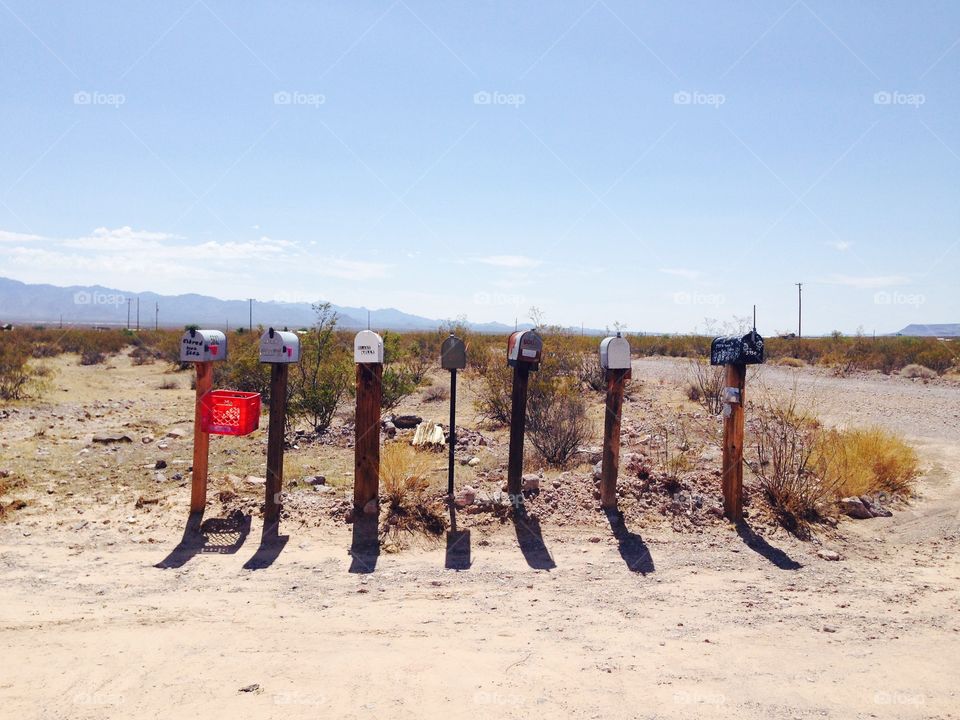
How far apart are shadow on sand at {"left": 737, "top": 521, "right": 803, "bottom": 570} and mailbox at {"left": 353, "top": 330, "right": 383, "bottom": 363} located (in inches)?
150

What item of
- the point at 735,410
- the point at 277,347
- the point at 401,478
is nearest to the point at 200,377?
the point at 277,347

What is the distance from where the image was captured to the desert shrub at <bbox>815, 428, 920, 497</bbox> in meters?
7.12

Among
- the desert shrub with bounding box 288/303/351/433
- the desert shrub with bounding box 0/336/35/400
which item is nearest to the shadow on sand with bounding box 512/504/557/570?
the desert shrub with bounding box 288/303/351/433

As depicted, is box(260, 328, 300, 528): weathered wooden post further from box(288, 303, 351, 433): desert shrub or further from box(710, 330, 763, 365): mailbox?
box(288, 303, 351, 433): desert shrub

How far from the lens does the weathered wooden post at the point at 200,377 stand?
6465 millimetres

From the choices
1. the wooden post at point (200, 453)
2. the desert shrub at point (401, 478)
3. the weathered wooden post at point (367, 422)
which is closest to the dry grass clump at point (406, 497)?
the desert shrub at point (401, 478)

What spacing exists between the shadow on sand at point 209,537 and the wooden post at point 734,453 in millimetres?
4637

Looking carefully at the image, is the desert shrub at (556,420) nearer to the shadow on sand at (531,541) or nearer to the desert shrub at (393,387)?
the shadow on sand at (531,541)

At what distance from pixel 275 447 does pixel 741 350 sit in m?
4.66

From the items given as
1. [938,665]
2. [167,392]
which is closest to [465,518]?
[938,665]

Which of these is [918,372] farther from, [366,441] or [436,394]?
[366,441]

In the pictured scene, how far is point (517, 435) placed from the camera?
7.00 meters

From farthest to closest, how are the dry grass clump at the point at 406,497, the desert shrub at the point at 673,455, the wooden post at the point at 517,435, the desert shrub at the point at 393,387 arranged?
the desert shrub at the point at 393,387, the desert shrub at the point at 673,455, the wooden post at the point at 517,435, the dry grass clump at the point at 406,497

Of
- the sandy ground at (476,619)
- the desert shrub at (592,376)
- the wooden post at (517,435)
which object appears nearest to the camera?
Answer: the sandy ground at (476,619)
